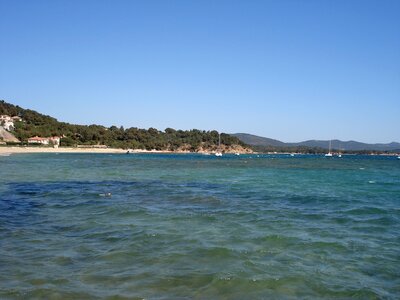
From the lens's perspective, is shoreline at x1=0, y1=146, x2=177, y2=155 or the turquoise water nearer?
the turquoise water

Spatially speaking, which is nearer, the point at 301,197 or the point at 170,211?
the point at 170,211

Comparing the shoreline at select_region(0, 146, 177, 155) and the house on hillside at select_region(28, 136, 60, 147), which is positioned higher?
the house on hillside at select_region(28, 136, 60, 147)

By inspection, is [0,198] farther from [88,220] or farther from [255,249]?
[255,249]

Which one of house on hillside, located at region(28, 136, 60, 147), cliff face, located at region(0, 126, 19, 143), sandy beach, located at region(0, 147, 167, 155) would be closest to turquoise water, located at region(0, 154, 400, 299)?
sandy beach, located at region(0, 147, 167, 155)

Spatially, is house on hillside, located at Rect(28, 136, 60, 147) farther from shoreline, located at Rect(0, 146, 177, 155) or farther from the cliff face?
shoreline, located at Rect(0, 146, 177, 155)

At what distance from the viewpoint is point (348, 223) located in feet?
44.4

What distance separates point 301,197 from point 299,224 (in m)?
8.33

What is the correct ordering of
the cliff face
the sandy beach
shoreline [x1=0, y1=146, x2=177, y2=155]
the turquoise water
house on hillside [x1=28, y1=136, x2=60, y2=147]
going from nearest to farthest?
the turquoise water < the sandy beach < shoreline [x1=0, y1=146, x2=177, y2=155] < the cliff face < house on hillside [x1=28, y1=136, x2=60, y2=147]

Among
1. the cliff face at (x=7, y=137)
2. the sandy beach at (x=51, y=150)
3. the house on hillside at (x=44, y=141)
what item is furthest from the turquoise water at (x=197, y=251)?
the house on hillside at (x=44, y=141)

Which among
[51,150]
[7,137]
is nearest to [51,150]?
[51,150]

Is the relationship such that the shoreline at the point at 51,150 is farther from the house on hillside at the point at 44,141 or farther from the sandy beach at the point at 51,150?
the house on hillside at the point at 44,141

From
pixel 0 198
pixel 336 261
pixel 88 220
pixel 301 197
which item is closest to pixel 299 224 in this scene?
pixel 336 261

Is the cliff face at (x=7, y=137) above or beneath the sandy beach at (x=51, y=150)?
above

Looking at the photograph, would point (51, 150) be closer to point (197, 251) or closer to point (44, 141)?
point (44, 141)
